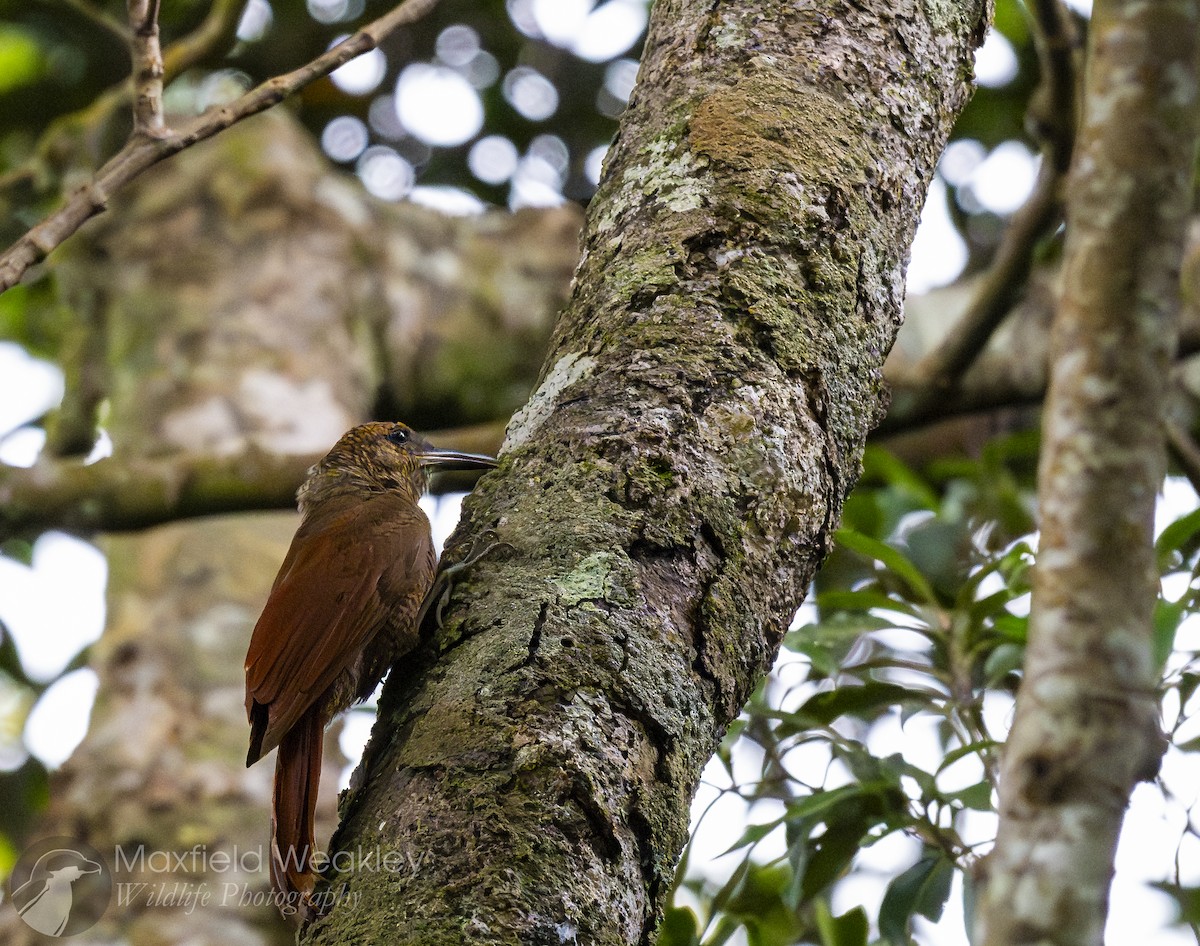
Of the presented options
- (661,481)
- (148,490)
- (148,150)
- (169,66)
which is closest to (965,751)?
(661,481)

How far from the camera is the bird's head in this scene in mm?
3031

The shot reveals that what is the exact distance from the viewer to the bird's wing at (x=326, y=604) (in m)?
2.14

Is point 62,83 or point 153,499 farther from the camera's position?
point 62,83

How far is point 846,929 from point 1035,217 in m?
2.15

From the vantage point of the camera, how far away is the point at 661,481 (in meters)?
1.53

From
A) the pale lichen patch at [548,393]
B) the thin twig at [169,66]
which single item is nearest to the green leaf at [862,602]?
the pale lichen patch at [548,393]

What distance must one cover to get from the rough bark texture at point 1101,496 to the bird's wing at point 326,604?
4.46 feet

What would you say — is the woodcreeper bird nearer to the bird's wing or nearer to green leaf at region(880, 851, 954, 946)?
the bird's wing

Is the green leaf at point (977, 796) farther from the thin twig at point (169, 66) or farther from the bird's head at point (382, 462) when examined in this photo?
the thin twig at point (169, 66)

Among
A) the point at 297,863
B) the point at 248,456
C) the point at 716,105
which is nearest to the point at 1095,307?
the point at 716,105

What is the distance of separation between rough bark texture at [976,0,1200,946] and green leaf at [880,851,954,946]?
147 cm

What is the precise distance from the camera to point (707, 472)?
5.08ft

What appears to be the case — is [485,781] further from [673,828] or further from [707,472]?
[707,472]

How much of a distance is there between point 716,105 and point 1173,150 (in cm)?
85
